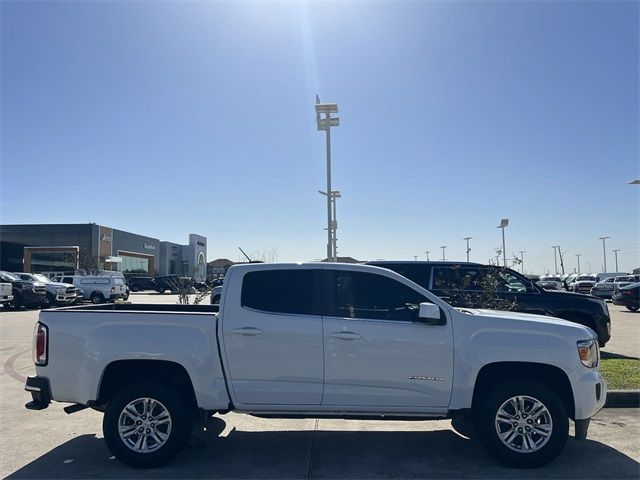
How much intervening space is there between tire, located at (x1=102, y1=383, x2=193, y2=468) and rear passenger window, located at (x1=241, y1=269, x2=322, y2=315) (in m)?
1.18

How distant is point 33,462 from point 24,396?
3.11 meters

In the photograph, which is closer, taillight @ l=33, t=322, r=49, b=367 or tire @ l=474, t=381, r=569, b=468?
tire @ l=474, t=381, r=569, b=468

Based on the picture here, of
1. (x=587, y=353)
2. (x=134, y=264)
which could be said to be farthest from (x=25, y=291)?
(x=134, y=264)

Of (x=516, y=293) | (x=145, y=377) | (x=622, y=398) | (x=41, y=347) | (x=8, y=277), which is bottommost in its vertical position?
(x=622, y=398)

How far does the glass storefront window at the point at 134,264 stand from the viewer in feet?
220

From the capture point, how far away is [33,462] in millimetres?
5117

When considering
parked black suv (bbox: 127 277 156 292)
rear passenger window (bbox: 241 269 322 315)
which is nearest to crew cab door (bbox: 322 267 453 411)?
rear passenger window (bbox: 241 269 322 315)

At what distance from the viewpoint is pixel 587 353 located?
503cm

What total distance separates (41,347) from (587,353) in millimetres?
5263

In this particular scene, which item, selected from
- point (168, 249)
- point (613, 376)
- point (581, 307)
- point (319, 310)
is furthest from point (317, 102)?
point (168, 249)

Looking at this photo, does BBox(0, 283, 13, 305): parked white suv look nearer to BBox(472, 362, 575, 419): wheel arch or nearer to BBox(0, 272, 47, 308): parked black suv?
BBox(0, 272, 47, 308): parked black suv

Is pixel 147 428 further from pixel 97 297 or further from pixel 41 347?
pixel 97 297

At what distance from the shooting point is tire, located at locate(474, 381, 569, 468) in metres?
4.90

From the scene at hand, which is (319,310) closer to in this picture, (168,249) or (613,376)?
(613,376)
